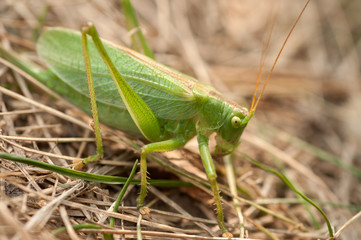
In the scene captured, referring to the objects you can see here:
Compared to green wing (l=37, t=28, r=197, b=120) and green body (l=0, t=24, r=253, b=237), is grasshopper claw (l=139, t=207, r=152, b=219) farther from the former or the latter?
green wing (l=37, t=28, r=197, b=120)

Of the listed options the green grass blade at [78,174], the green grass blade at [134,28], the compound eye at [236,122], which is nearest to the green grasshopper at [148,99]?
the compound eye at [236,122]

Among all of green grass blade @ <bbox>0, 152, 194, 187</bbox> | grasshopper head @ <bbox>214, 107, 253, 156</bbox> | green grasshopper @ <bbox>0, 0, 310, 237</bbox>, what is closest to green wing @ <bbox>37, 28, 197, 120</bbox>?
green grasshopper @ <bbox>0, 0, 310, 237</bbox>

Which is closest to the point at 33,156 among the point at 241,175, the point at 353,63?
the point at 241,175

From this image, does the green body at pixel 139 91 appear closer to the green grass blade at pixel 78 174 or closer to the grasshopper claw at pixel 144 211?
the green grass blade at pixel 78 174

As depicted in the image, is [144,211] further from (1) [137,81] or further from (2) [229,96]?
(2) [229,96]

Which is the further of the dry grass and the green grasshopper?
the green grasshopper

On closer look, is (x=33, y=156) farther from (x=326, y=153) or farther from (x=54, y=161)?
(x=326, y=153)

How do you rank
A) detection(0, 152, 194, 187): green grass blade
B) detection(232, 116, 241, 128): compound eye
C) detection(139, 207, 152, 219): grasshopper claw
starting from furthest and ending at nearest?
detection(232, 116, 241, 128): compound eye, detection(139, 207, 152, 219): grasshopper claw, detection(0, 152, 194, 187): green grass blade

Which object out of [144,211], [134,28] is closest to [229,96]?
[134,28]
